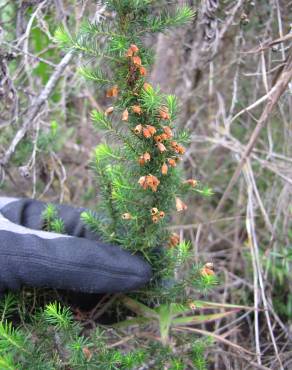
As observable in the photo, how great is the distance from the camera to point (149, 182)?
125 cm

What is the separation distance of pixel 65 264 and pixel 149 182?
0.39m

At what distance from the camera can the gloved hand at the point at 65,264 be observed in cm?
134

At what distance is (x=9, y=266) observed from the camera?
1.33 metres

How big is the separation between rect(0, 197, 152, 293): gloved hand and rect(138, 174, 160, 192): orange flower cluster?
0.29 m

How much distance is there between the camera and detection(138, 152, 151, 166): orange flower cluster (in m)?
1.23

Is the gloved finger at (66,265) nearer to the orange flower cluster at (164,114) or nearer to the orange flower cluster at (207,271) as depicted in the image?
the orange flower cluster at (207,271)

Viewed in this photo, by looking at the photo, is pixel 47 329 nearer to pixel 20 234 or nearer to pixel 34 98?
pixel 20 234

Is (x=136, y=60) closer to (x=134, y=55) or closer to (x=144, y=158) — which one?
(x=134, y=55)

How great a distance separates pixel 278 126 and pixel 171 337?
5.53ft

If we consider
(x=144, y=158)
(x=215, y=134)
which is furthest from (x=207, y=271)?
(x=215, y=134)

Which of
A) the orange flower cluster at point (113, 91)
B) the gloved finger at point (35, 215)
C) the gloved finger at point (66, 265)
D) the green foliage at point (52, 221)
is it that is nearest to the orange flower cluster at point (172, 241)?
the gloved finger at point (66, 265)

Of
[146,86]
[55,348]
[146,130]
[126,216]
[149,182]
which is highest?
[146,86]

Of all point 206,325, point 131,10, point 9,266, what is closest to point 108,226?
point 9,266

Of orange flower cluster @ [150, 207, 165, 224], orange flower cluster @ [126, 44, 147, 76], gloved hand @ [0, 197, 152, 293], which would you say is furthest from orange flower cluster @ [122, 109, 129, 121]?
gloved hand @ [0, 197, 152, 293]
